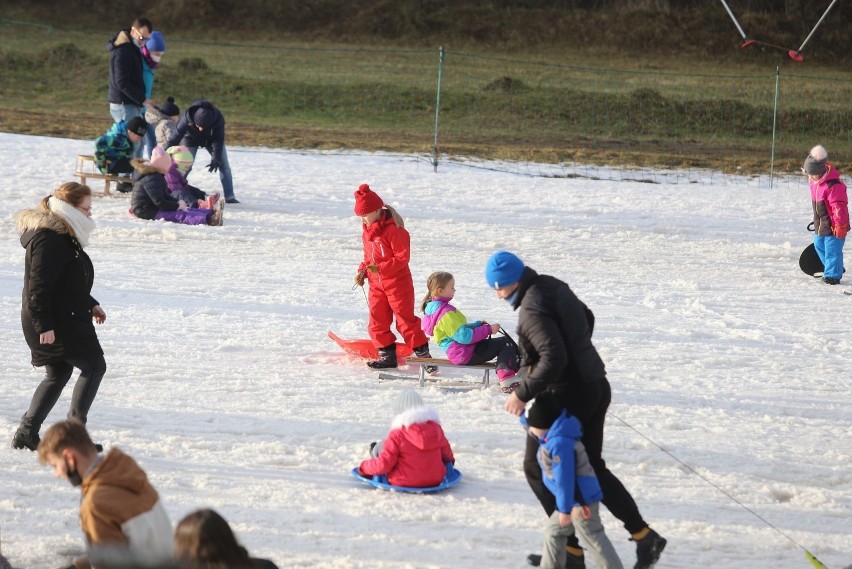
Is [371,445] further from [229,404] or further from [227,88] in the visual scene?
[227,88]

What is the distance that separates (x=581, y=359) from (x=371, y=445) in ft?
6.28

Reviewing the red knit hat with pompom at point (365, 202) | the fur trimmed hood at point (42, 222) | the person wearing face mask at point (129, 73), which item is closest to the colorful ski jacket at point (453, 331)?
the red knit hat with pompom at point (365, 202)

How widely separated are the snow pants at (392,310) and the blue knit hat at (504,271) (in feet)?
10.1

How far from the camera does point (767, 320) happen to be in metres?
10.5

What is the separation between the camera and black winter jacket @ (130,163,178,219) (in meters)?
13.0

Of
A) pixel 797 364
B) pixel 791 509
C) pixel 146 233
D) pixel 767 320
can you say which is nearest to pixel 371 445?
pixel 791 509

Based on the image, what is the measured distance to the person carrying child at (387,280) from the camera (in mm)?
8312

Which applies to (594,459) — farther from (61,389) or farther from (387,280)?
(387,280)

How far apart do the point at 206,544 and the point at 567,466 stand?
1779 mm

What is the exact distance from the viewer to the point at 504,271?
17.4 feet

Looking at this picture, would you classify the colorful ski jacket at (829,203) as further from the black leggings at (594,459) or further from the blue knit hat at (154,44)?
the blue knit hat at (154,44)

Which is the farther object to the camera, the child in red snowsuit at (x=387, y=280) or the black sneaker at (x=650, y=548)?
the child in red snowsuit at (x=387, y=280)

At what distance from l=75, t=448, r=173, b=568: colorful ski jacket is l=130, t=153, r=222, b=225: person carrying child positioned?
9.01m

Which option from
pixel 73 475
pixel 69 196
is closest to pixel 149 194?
pixel 69 196
